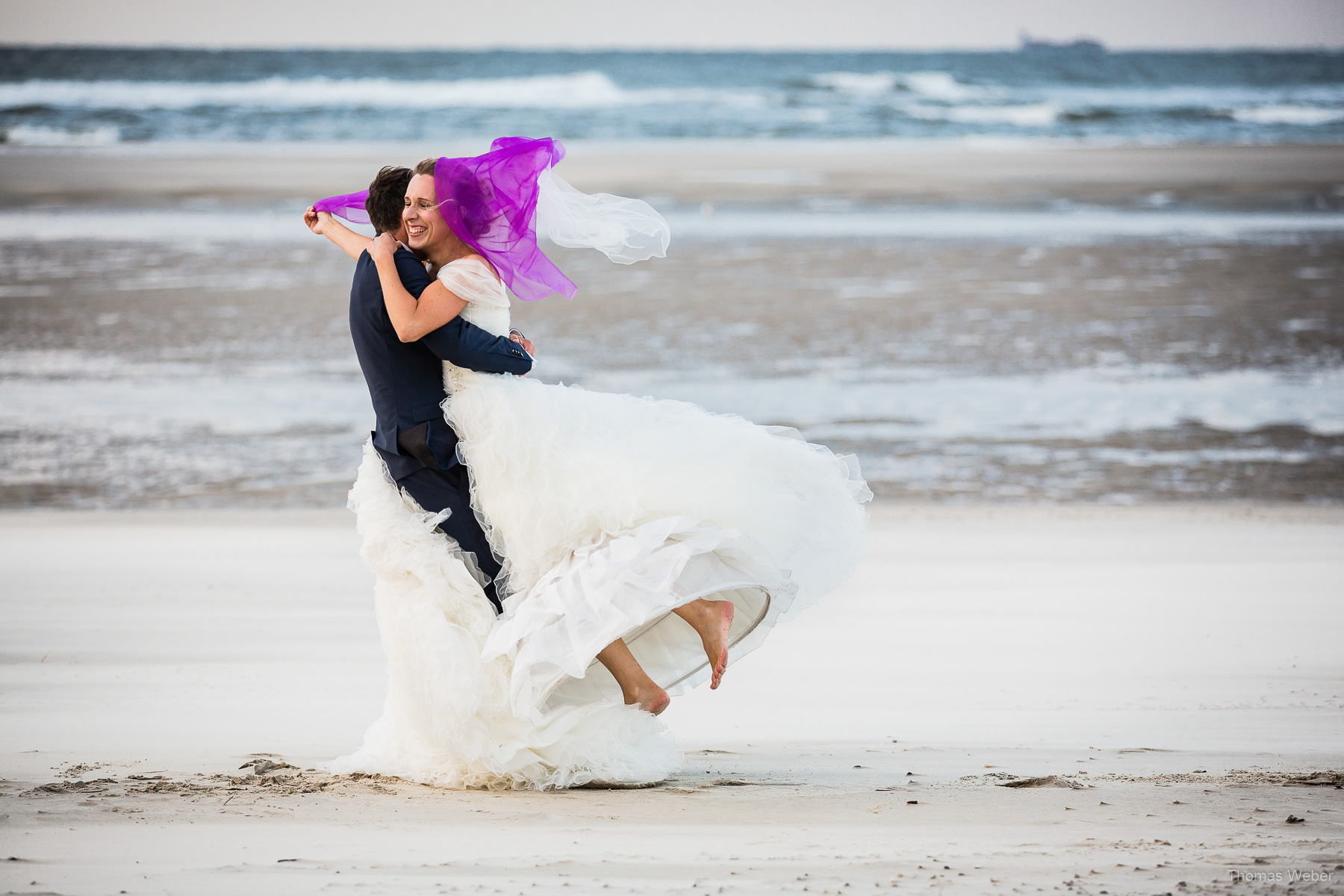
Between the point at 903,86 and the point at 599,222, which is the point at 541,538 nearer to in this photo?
the point at 599,222

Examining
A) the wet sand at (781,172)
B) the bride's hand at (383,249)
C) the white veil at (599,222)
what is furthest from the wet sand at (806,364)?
the wet sand at (781,172)

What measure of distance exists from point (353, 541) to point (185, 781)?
3.31m

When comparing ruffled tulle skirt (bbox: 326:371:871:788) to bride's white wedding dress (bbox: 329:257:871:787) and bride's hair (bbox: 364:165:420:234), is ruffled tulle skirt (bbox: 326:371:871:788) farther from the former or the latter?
bride's hair (bbox: 364:165:420:234)

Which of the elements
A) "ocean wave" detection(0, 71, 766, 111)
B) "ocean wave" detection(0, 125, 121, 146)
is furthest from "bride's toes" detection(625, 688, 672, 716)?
"ocean wave" detection(0, 71, 766, 111)

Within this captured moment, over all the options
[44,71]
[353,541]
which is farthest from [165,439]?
[44,71]

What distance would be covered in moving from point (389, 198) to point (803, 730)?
225 centimetres

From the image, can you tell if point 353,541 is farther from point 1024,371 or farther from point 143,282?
point 143,282

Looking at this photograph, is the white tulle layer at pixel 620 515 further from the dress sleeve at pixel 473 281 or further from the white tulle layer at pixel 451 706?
the dress sleeve at pixel 473 281

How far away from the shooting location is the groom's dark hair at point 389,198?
372 cm

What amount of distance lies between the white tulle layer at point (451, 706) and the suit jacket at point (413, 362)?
166 mm

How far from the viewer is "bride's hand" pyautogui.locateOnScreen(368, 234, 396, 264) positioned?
3.60 metres

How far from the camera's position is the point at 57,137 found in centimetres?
3538

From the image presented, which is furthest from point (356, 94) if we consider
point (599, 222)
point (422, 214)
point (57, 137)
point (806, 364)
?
point (422, 214)

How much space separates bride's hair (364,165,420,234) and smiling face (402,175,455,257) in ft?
0.09
